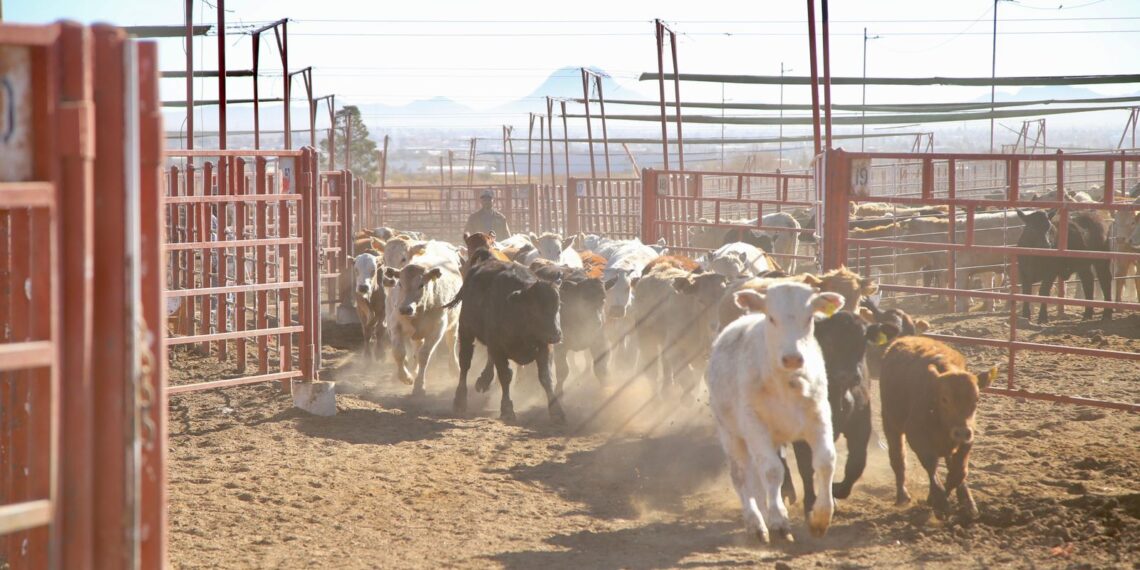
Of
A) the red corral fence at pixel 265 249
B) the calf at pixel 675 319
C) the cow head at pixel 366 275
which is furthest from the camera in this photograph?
the cow head at pixel 366 275

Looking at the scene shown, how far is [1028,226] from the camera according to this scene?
14.5 metres

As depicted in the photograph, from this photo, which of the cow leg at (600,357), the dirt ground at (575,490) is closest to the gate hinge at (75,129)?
the dirt ground at (575,490)

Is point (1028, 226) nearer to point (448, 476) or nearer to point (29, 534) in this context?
point (448, 476)

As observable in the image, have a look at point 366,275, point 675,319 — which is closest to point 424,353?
point 366,275

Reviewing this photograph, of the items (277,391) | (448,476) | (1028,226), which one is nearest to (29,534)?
(448,476)

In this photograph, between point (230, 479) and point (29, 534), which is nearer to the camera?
point (29, 534)

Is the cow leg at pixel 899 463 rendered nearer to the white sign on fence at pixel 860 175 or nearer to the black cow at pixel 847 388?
the black cow at pixel 847 388

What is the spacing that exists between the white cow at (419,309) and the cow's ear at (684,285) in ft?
8.36

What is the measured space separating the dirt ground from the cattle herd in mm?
330

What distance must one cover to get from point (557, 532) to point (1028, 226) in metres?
10.6

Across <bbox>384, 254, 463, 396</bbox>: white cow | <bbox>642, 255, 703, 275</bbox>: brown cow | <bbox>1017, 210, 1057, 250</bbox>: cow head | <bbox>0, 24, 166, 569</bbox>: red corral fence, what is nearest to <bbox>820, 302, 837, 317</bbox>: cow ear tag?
<bbox>0, 24, 166, 569</bbox>: red corral fence

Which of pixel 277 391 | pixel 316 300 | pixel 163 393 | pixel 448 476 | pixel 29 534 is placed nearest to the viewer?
pixel 163 393

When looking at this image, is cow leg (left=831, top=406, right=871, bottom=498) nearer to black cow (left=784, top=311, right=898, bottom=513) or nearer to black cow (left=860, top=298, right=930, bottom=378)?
Result: black cow (left=784, top=311, right=898, bottom=513)

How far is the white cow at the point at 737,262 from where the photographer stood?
11.6 metres
